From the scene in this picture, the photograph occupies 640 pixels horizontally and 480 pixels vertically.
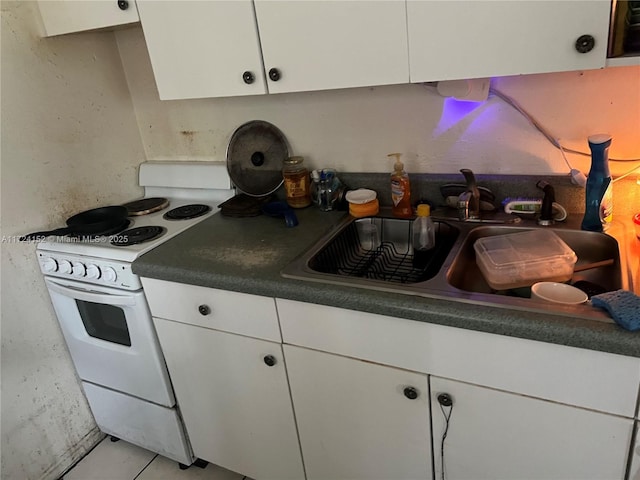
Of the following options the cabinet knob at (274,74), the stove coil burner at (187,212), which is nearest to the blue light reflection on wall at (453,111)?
the cabinet knob at (274,74)

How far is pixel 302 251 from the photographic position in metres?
1.47

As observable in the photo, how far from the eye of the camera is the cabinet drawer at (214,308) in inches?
54.4

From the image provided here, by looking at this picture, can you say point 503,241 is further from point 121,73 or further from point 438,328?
point 121,73

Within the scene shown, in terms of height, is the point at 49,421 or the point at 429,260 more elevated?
the point at 429,260

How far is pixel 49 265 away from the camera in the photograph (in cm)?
176

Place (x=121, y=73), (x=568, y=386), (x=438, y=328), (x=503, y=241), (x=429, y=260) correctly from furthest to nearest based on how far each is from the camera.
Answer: (x=121, y=73)
(x=429, y=260)
(x=503, y=241)
(x=438, y=328)
(x=568, y=386)

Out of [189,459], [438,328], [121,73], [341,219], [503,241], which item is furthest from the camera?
[121,73]

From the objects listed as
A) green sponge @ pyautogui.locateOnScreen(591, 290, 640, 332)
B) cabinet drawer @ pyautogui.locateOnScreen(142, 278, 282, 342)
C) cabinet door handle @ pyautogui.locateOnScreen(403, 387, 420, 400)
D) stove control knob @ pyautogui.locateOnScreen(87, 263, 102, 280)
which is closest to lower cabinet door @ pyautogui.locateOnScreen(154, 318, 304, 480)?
cabinet drawer @ pyautogui.locateOnScreen(142, 278, 282, 342)

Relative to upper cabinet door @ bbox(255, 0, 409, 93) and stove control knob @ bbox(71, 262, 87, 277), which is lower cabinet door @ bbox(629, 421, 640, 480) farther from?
stove control knob @ bbox(71, 262, 87, 277)

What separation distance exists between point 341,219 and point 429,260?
0.36 m

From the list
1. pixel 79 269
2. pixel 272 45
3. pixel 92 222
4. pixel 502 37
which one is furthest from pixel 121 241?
pixel 502 37

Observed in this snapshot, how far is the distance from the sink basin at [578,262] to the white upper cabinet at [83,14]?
1272 mm

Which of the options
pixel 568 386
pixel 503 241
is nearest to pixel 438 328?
pixel 568 386

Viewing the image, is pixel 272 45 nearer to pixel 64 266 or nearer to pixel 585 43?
pixel 585 43
